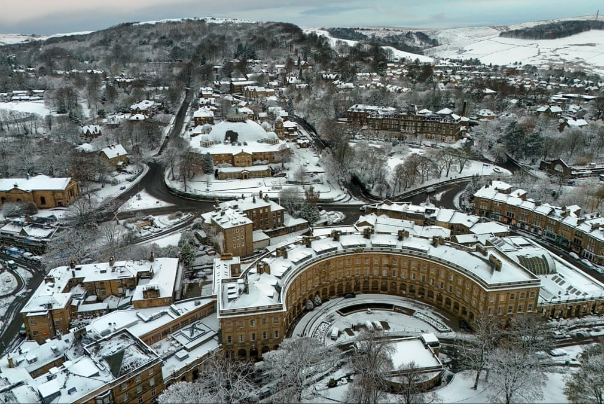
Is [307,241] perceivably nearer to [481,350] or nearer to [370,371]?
[370,371]

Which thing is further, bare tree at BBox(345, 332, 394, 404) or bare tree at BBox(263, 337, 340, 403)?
bare tree at BBox(263, 337, 340, 403)

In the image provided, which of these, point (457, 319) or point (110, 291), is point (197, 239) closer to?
point (110, 291)

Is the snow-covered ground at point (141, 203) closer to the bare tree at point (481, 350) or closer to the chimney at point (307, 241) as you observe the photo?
the chimney at point (307, 241)

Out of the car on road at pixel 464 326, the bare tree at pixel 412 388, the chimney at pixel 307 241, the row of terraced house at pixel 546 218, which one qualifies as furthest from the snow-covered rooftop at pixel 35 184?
the row of terraced house at pixel 546 218

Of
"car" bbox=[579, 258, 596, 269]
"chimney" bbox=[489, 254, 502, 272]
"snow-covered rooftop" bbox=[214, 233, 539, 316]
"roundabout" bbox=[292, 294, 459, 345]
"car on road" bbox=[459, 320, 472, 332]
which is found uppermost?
"chimney" bbox=[489, 254, 502, 272]

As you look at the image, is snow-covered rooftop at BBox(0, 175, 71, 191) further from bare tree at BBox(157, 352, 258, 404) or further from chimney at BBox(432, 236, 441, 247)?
chimney at BBox(432, 236, 441, 247)

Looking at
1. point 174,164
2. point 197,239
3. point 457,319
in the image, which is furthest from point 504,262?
point 174,164

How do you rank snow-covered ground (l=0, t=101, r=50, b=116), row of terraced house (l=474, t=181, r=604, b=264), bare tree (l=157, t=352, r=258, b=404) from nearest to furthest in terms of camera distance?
bare tree (l=157, t=352, r=258, b=404)
row of terraced house (l=474, t=181, r=604, b=264)
snow-covered ground (l=0, t=101, r=50, b=116)

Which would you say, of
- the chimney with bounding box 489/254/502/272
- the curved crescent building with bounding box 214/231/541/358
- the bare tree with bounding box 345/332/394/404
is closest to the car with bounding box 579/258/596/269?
the curved crescent building with bounding box 214/231/541/358
